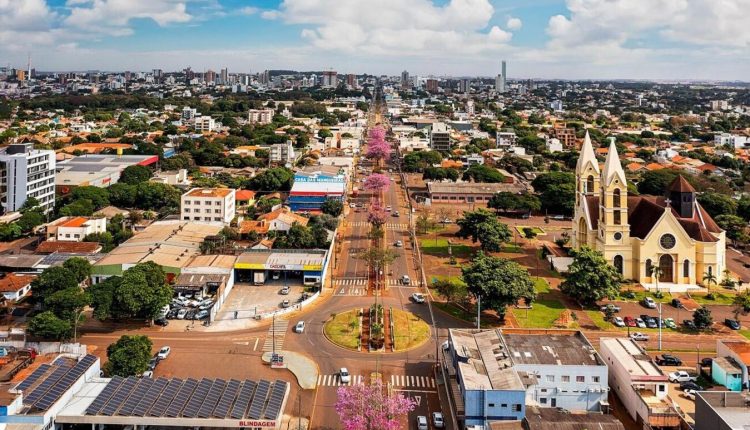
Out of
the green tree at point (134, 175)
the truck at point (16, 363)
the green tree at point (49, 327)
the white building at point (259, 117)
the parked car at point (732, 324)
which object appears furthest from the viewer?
the white building at point (259, 117)

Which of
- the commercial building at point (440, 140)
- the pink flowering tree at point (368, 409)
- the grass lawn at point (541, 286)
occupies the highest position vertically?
the commercial building at point (440, 140)

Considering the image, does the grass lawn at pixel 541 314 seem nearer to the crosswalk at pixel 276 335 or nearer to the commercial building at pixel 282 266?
the commercial building at pixel 282 266

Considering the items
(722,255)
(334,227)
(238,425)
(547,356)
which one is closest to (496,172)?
(334,227)

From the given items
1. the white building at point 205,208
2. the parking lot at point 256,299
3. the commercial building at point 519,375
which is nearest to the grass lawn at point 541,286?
the commercial building at point 519,375

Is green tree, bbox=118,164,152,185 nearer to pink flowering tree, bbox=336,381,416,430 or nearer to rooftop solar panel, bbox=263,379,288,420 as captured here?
rooftop solar panel, bbox=263,379,288,420

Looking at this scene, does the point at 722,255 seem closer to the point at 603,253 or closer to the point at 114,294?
the point at 603,253

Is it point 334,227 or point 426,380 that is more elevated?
point 334,227
